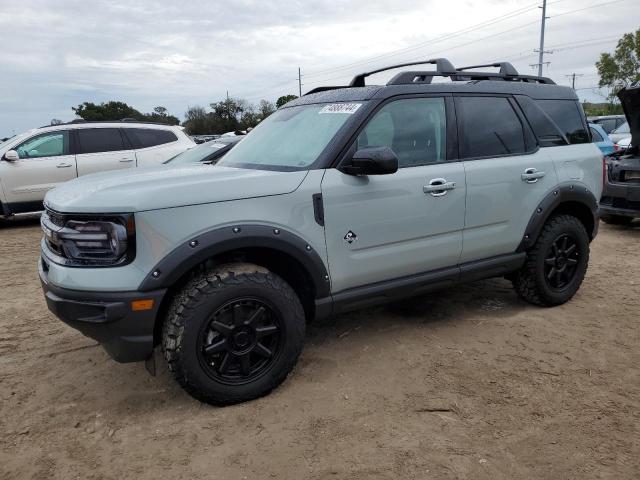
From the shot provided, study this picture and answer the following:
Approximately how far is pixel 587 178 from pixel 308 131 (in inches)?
98.9

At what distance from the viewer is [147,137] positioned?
31.5ft

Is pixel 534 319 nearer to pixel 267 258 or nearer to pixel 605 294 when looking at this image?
pixel 605 294

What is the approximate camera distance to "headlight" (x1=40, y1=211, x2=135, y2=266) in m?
2.57

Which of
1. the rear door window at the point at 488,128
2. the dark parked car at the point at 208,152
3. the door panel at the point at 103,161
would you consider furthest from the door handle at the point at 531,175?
→ the door panel at the point at 103,161

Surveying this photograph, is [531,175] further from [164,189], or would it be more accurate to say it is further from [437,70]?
[164,189]

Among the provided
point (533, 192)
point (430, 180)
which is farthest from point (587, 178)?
point (430, 180)

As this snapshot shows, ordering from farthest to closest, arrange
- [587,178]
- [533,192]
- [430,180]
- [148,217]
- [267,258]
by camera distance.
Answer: [587,178]
[533,192]
[430,180]
[267,258]
[148,217]

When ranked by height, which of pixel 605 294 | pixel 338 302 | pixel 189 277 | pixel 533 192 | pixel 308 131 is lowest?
pixel 605 294

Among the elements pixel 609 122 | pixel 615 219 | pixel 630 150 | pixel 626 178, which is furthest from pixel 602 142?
pixel 609 122

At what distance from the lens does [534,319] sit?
163 inches

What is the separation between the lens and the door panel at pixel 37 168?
8.77 meters

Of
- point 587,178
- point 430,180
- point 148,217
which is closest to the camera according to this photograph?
point 148,217

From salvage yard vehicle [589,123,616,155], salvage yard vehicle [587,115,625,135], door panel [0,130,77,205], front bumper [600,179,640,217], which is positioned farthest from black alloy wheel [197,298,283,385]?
salvage yard vehicle [587,115,625,135]

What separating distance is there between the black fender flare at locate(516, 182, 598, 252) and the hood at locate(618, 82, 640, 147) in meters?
3.13
